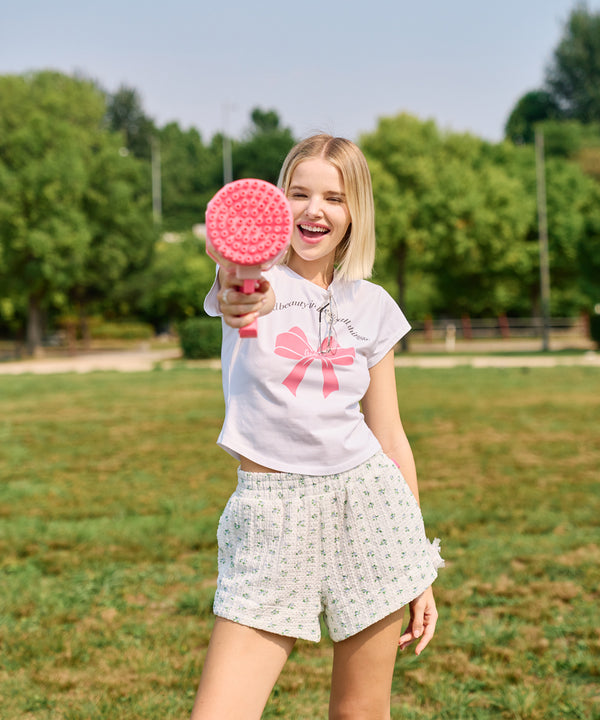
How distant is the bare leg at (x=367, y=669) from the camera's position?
2.02 m

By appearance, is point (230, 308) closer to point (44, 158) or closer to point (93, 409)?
point (93, 409)

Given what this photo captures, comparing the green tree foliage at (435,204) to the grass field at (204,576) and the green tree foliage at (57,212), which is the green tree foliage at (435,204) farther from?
the grass field at (204,576)

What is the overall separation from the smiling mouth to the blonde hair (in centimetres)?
8

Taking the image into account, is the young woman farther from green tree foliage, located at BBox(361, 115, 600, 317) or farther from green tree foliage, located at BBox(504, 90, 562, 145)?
green tree foliage, located at BBox(504, 90, 562, 145)

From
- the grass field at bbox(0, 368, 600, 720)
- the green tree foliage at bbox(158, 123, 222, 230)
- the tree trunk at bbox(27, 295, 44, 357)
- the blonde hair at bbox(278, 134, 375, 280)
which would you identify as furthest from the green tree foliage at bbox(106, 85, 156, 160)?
the blonde hair at bbox(278, 134, 375, 280)

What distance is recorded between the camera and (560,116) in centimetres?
7362

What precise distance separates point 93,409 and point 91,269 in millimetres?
23879

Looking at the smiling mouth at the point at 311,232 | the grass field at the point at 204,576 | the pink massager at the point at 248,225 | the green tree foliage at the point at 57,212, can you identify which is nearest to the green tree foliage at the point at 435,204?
the green tree foliage at the point at 57,212

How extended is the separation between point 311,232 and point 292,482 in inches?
24.2

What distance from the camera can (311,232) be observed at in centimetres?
201

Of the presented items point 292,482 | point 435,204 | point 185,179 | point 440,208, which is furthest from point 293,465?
point 185,179

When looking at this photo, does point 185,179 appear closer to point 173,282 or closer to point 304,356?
point 173,282

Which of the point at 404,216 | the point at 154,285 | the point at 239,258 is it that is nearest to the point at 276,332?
the point at 239,258

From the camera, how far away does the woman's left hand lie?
2.13 m
